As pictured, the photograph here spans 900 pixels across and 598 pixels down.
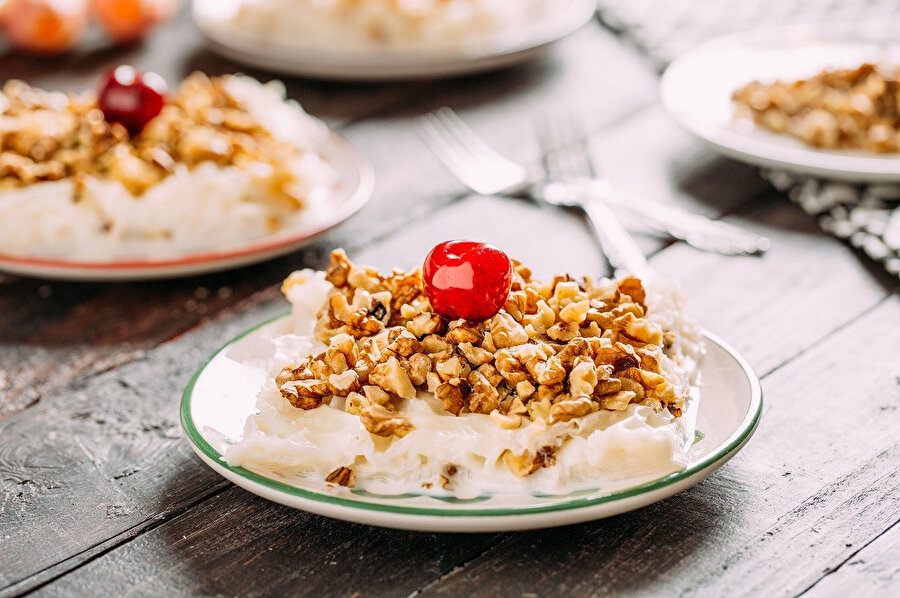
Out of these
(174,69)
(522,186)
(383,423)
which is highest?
(383,423)

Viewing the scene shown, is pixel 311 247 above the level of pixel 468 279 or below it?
below

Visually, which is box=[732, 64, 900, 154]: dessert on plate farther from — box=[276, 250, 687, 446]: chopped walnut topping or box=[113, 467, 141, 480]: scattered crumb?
box=[113, 467, 141, 480]: scattered crumb

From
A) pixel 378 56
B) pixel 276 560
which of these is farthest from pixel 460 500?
pixel 378 56

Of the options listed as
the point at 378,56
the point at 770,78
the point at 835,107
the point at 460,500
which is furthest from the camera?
the point at 378,56

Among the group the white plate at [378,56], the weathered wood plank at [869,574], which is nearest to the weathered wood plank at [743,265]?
the weathered wood plank at [869,574]

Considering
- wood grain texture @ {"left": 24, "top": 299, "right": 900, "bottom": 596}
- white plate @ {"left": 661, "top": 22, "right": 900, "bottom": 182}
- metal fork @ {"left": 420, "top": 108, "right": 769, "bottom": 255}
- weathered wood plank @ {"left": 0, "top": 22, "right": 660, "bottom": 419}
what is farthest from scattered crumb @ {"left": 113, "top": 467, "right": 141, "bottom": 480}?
white plate @ {"left": 661, "top": 22, "right": 900, "bottom": 182}

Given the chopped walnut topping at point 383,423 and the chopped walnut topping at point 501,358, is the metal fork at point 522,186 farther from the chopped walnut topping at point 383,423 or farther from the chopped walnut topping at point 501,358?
the chopped walnut topping at point 383,423

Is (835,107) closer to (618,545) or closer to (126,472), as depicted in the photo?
(618,545)
